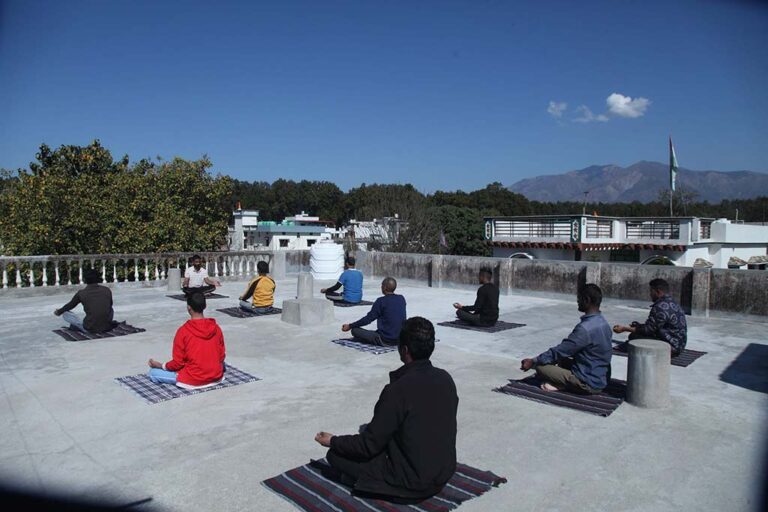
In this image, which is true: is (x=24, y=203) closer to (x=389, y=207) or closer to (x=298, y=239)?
(x=389, y=207)

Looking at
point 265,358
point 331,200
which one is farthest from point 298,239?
point 265,358

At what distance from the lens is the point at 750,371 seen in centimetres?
771

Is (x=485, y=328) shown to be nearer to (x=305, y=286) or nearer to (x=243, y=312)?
(x=305, y=286)

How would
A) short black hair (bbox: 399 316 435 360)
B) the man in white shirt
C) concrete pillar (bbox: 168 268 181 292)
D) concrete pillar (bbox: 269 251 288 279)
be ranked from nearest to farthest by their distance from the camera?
1. short black hair (bbox: 399 316 435 360)
2. the man in white shirt
3. concrete pillar (bbox: 168 268 181 292)
4. concrete pillar (bbox: 269 251 288 279)

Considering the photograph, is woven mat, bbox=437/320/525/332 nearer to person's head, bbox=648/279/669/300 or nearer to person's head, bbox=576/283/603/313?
person's head, bbox=648/279/669/300

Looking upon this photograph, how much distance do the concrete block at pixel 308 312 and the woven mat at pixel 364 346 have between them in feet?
4.92

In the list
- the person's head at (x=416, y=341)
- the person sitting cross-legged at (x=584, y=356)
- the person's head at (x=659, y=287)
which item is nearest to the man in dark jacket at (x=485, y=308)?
the person's head at (x=659, y=287)

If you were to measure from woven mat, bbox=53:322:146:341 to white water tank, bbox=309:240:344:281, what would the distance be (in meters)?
9.55

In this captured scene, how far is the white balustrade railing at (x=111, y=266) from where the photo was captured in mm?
15328

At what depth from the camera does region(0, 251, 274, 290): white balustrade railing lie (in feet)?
50.3

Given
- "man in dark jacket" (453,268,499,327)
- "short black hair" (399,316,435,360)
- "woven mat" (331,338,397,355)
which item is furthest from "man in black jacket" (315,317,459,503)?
"man in dark jacket" (453,268,499,327)

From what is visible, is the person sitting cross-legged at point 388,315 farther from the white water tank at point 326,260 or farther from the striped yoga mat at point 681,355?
the white water tank at point 326,260

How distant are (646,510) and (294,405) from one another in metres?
3.60

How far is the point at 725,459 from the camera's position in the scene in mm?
4785
